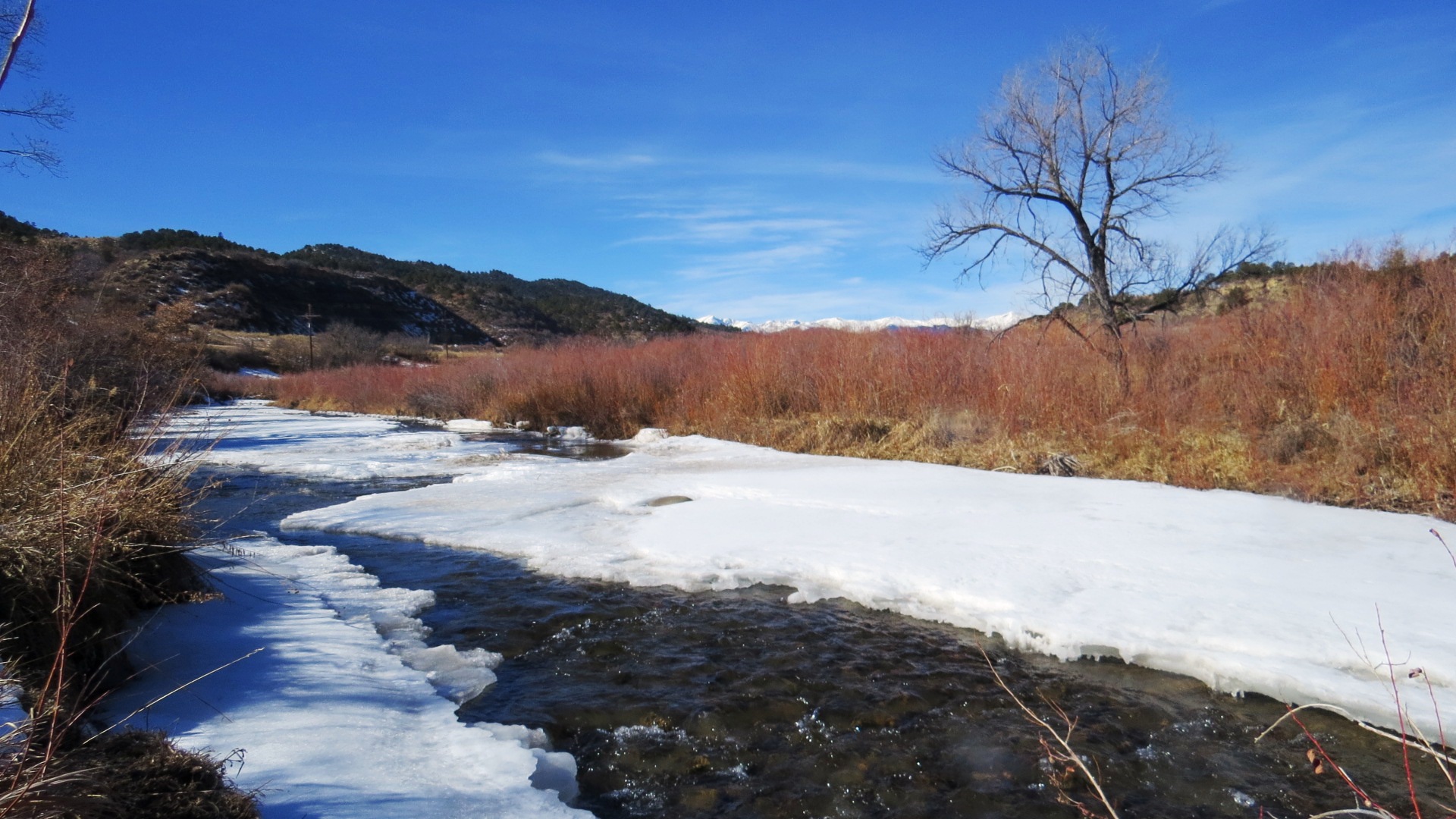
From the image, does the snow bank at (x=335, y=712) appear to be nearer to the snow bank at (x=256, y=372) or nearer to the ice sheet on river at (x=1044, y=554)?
the ice sheet on river at (x=1044, y=554)

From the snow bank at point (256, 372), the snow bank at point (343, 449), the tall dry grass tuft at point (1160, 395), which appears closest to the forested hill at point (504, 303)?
the snow bank at point (256, 372)

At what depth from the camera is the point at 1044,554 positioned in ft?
16.8

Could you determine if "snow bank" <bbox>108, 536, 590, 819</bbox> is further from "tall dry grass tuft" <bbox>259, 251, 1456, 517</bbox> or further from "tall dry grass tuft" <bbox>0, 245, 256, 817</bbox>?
"tall dry grass tuft" <bbox>259, 251, 1456, 517</bbox>

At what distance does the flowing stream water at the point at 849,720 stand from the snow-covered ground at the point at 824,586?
222 millimetres

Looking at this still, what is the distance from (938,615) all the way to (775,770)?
187 centimetres

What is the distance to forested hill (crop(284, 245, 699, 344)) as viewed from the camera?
81.6 m

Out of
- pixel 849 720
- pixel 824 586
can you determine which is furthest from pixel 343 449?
pixel 849 720

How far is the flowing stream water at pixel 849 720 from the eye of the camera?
2.72m

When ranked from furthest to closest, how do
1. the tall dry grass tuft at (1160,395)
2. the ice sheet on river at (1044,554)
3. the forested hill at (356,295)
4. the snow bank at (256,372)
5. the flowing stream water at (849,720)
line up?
1. the forested hill at (356,295)
2. the snow bank at (256,372)
3. the tall dry grass tuft at (1160,395)
4. the ice sheet on river at (1044,554)
5. the flowing stream water at (849,720)

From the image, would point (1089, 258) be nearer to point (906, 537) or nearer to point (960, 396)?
point (960, 396)

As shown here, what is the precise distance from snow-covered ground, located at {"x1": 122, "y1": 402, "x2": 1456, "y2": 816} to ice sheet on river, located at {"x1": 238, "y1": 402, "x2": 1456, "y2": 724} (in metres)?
0.02

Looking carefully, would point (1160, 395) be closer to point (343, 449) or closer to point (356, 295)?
point (343, 449)

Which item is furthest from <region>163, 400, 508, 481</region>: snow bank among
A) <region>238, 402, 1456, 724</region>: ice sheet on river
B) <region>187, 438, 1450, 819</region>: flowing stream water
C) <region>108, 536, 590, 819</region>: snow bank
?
<region>187, 438, 1450, 819</region>: flowing stream water

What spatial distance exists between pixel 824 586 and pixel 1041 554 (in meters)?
1.59
